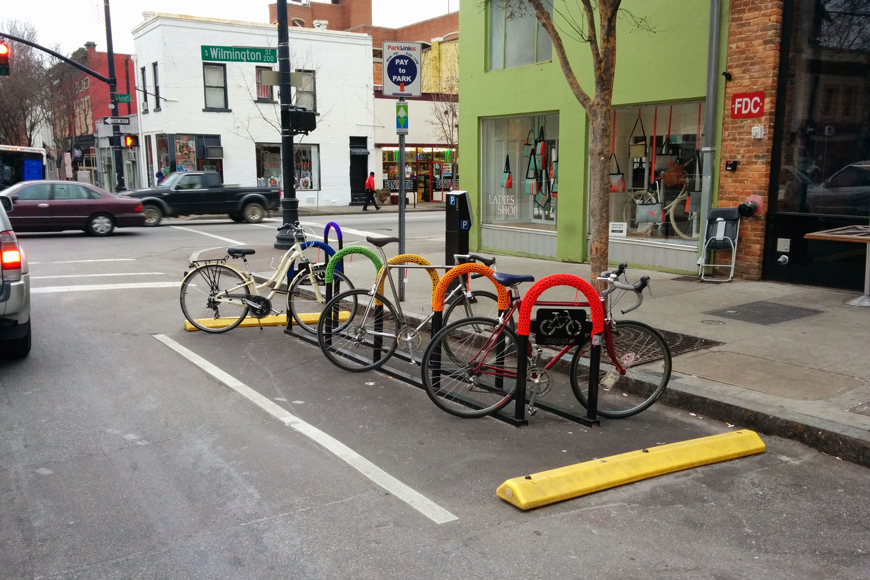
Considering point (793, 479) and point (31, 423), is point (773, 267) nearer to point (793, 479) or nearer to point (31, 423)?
point (793, 479)

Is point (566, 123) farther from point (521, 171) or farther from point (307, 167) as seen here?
point (307, 167)

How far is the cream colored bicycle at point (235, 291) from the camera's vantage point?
8.60m

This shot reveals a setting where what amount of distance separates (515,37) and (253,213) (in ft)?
43.4

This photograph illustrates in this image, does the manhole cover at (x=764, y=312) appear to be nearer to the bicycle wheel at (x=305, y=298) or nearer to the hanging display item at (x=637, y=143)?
the hanging display item at (x=637, y=143)

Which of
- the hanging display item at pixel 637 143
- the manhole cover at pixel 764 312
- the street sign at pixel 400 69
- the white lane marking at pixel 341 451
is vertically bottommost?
Answer: the white lane marking at pixel 341 451

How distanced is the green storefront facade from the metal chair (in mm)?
513

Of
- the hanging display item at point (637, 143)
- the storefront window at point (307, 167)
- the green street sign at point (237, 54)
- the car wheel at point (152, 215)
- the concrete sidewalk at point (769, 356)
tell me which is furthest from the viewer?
the storefront window at point (307, 167)

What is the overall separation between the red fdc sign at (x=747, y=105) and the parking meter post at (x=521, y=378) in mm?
6744

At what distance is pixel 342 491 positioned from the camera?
14.9ft

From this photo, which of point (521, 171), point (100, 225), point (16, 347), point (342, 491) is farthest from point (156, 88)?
point (342, 491)

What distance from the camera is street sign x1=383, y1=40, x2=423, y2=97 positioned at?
943 centimetres

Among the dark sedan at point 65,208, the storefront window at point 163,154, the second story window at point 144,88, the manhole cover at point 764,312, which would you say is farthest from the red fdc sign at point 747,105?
the second story window at point 144,88

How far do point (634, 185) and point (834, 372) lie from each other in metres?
6.79

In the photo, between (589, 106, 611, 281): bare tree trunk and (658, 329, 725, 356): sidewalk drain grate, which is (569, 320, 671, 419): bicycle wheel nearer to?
(658, 329, 725, 356): sidewalk drain grate
